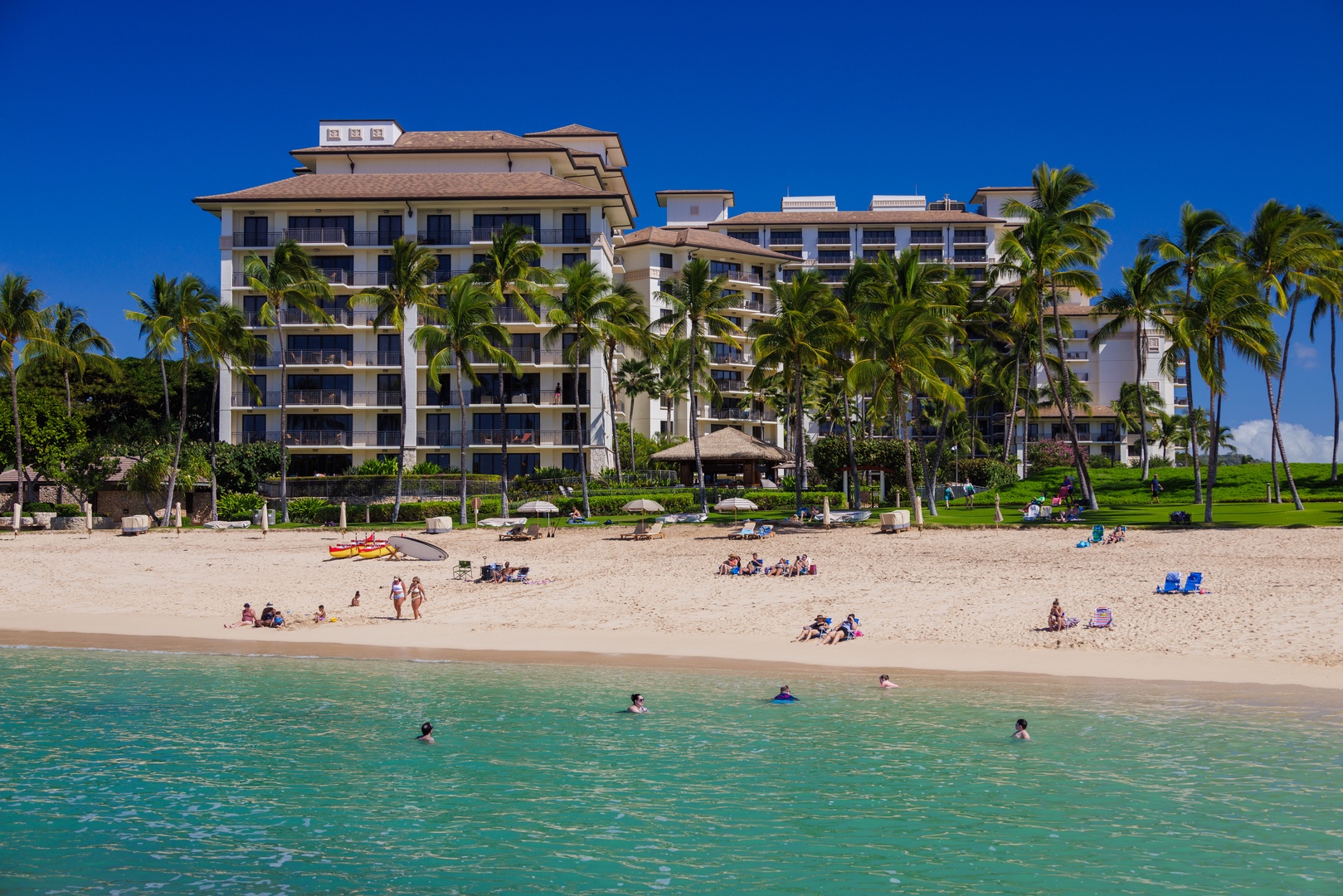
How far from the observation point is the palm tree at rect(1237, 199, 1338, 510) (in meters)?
37.9

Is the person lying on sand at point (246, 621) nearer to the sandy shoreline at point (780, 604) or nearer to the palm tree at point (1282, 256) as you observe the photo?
the sandy shoreline at point (780, 604)

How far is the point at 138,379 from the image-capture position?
7044cm

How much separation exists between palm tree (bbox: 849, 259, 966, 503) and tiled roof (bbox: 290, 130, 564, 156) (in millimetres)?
33118

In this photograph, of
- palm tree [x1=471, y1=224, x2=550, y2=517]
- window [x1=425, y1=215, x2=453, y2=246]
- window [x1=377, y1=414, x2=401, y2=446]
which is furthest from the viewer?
window [x1=425, y1=215, x2=453, y2=246]

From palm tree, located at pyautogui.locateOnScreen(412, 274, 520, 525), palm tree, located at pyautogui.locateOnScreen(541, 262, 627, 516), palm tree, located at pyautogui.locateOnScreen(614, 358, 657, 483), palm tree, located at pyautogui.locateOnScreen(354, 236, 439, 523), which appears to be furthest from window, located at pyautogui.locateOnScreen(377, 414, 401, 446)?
palm tree, located at pyautogui.locateOnScreen(614, 358, 657, 483)

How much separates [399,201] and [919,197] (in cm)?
6311

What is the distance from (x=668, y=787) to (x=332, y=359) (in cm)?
5097

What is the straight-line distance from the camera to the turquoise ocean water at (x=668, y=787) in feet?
38.0

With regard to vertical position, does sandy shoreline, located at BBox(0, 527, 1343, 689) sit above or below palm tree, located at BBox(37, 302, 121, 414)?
below

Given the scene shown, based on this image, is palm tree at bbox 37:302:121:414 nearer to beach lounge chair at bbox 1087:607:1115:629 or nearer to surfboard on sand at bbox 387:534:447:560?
surfboard on sand at bbox 387:534:447:560

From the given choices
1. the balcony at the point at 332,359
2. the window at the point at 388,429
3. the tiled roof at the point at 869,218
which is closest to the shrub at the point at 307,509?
the window at the point at 388,429

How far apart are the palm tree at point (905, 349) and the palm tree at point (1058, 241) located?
4.40m

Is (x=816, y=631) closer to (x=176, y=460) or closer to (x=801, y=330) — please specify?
(x=801, y=330)

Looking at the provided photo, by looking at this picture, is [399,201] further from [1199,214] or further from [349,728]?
[349,728]
